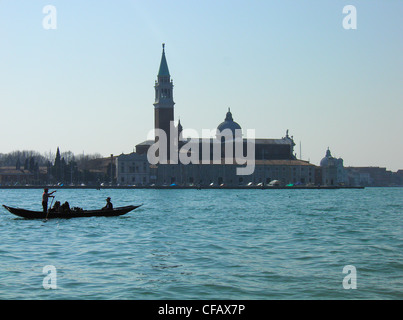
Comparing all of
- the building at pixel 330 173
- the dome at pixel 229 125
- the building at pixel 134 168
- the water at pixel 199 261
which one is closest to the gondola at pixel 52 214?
the water at pixel 199 261

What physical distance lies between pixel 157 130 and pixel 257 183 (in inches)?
862

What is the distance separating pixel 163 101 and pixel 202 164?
14664 mm

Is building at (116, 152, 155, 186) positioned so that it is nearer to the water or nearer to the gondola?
the gondola

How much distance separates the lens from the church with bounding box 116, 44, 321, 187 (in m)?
105

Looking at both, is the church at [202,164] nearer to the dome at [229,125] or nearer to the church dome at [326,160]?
the dome at [229,125]

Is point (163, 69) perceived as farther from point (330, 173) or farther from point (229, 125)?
point (330, 173)

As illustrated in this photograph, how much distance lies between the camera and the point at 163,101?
104312mm

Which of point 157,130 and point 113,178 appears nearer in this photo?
point 157,130

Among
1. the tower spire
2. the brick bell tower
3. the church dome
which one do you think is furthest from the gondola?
the church dome

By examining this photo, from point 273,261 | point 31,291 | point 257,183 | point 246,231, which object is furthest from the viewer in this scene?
point 257,183
